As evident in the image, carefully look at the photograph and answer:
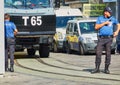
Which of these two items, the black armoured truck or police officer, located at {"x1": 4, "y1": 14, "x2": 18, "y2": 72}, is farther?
the black armoured truck

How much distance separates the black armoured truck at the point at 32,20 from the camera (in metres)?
19.9

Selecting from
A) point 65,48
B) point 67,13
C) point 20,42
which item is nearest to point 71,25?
point 65,48

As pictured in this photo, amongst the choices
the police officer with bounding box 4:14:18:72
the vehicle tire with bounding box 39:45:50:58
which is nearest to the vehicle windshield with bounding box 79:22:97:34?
the vehicle tire with bounding box 39:45:50:58

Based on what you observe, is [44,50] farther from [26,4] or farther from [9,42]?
[9,42]

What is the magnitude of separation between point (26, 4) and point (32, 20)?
0.81 metres

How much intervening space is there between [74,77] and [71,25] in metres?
12.1

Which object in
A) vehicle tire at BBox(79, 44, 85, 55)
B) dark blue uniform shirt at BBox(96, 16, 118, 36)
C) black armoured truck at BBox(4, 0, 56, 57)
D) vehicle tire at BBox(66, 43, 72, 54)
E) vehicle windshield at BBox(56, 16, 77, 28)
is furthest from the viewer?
vehicle windshield at BBox(56, 16, 77, 28)

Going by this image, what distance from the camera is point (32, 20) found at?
Answer: 20.0 metres

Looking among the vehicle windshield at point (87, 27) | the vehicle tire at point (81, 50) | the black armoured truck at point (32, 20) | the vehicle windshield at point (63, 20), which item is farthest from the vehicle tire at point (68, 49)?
the black armoured truck at point (32, 20)

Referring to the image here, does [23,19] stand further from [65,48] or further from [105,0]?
[105,0]

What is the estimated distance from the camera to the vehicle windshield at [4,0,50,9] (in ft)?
65.6

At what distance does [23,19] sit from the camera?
65.2 ft

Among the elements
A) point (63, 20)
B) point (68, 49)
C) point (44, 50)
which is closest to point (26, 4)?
point (44, 50)

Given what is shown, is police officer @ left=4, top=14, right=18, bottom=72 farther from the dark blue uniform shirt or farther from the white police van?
the white police van
